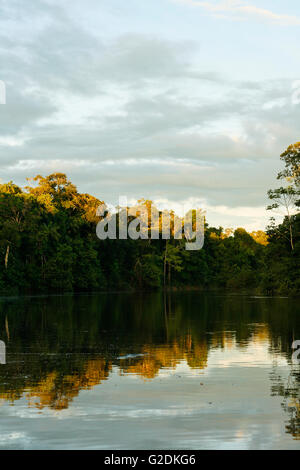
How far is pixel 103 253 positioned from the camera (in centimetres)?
10762

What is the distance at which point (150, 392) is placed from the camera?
12.6 m

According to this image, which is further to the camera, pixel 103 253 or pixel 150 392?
pixel 103 253

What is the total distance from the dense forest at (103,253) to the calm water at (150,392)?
4869 centimetres

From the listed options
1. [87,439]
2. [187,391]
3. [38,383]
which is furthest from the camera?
[38,383]

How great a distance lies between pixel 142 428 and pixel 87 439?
37.5 inches

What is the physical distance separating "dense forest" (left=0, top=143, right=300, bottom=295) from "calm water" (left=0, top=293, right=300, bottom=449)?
48.7 m

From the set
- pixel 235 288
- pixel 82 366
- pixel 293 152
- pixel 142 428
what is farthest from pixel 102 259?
pixel 142 428

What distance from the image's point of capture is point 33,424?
31.9 ft

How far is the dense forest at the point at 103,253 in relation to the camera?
71812mm

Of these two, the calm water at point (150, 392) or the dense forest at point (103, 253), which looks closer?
the calm water at point (150, 392)

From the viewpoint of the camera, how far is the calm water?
905 centimetres

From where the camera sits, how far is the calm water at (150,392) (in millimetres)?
9055

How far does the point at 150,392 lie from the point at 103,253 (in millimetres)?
95327
